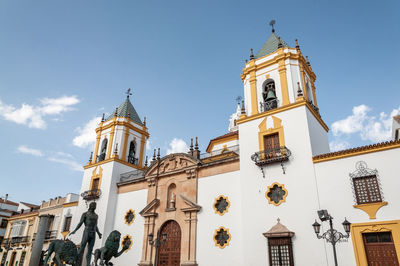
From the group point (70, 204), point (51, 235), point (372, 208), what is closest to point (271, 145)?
point (372, 208)

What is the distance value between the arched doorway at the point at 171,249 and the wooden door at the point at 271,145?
773cm

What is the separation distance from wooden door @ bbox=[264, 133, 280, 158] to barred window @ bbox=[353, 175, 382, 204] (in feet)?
13.8

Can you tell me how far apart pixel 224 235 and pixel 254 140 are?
5.71m

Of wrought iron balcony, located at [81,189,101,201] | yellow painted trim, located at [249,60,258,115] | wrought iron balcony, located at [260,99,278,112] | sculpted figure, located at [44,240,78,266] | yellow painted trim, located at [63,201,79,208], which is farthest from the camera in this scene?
yellow painted trim, located at [63,201,79,208]

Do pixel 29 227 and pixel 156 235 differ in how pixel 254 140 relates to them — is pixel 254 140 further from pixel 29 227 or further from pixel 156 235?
pixel 29 227

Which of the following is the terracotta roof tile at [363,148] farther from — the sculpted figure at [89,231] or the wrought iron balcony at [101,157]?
the wrought iron balcony at [101,157]

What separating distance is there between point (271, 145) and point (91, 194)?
50.5 ft

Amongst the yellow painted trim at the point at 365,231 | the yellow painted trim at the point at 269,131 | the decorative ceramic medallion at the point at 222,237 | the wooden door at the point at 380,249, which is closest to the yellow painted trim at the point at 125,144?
the decorative ceramic medallion at the point at 222,237

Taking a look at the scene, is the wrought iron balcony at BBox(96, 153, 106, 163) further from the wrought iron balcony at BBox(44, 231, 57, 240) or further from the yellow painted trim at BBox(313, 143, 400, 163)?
the yellow painted trim at BBox(313, 143, 400, 163)

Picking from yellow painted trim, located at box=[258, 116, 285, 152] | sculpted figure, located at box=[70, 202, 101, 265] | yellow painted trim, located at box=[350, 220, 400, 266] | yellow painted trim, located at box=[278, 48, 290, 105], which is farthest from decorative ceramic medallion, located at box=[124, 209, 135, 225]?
yellow painted trim, located at box=[350, 220, 400, 266]

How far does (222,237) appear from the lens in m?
16.9

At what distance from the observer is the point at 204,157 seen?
2077cm

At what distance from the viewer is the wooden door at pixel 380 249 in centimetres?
1176

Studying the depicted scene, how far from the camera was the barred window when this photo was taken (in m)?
12.9
